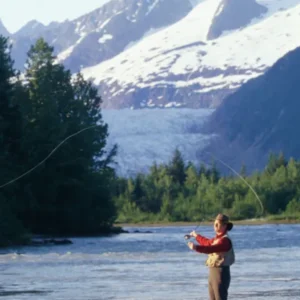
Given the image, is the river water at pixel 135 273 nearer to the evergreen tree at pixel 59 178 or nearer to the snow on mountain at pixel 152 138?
the evergreen tree at pixel 59 178

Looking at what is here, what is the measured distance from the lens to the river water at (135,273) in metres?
26.0

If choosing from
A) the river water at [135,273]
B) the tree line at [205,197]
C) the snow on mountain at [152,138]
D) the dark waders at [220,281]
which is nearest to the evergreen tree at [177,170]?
the tree line at [205,197]

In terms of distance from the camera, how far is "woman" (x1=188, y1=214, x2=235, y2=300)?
18531 mm

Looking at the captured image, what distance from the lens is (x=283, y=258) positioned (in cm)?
3900

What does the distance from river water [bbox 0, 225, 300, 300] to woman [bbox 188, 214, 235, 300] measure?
5.68m

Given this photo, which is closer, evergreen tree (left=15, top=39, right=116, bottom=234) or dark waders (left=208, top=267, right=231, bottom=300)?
dark waders (left=208, top=267, right=231, bottom=300)

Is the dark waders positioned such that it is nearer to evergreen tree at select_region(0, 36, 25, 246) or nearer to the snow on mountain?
evergreen tree at select_region(0, 36, 25, 246)

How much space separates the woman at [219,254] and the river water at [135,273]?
5.68 metres

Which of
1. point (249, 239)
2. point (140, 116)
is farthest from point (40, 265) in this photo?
point (140, 116)

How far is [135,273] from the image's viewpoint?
1272 inches

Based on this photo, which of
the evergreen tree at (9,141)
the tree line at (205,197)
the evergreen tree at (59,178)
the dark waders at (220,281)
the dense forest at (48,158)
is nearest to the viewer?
the dark waders at (220,281)

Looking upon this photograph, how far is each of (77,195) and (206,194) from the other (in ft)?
139

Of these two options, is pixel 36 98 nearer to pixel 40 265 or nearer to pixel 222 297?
pixel 40 265

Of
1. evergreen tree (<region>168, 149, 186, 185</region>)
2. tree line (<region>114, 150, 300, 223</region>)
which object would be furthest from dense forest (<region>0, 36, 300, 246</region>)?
evergreen tree (<region>168, 149, 186, 185</region>)
